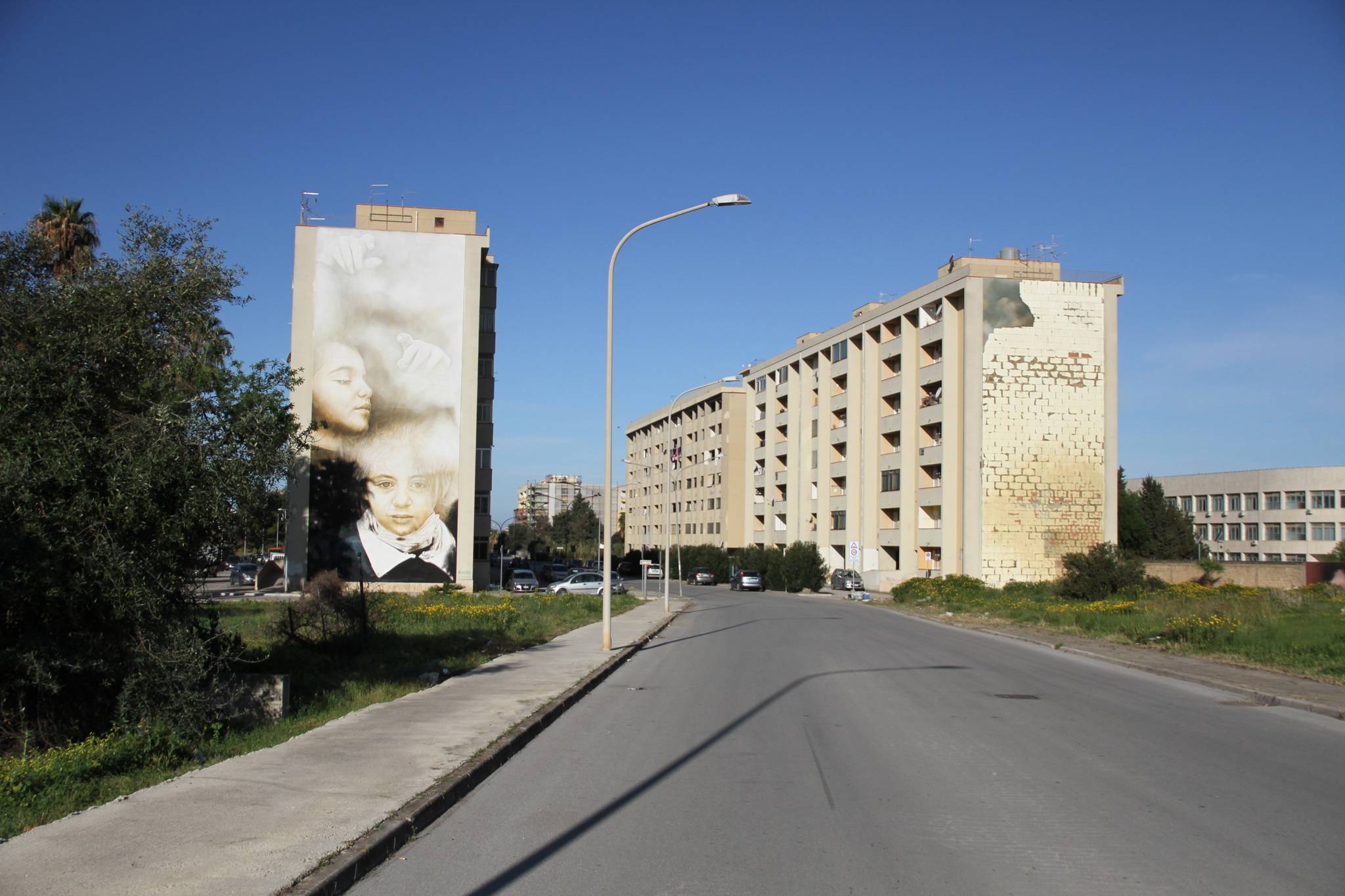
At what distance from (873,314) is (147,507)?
6217 cm

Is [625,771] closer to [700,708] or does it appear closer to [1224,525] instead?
[700,708]

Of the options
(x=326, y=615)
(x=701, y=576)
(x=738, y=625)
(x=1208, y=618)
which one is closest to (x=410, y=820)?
(x=326, y=615)

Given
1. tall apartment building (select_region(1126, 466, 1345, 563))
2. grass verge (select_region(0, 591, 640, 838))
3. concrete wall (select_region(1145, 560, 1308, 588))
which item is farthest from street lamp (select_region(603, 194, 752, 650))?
tall apartment building (select_region(1126, 466, 1345, 563))

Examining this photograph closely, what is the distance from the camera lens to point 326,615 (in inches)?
715

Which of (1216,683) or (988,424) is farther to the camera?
(988,424)

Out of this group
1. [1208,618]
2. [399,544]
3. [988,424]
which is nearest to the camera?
[1208,618]

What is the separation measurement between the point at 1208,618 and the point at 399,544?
37666mm

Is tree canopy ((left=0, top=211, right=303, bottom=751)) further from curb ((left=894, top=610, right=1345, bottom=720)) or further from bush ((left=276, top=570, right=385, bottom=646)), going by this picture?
curb ((left=894, top=610, right=1345, bottom=720))

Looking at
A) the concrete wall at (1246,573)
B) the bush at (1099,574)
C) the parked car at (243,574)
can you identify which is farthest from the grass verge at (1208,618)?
the parked car at (243,574)

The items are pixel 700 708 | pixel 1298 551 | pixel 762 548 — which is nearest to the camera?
pixel 700 708

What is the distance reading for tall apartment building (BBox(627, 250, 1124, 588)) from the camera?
55.4 metres

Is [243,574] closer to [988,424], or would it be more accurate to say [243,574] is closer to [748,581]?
[748,581]

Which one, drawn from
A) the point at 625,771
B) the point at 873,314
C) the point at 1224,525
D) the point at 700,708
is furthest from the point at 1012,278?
the point at 1224,525

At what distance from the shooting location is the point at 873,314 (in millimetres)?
68125
